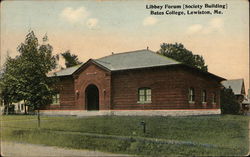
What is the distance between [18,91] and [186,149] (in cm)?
1005

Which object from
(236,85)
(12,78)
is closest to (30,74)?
(12,78)

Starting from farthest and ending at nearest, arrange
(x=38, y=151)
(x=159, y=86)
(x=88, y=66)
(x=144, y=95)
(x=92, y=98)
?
1. (x=92, y=98)
2. (x=88, y=66)
3. (x=144, y=95)
4. (x=159, y=86)
5. (x=38, y=151)

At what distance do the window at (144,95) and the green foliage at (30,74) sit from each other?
9187 millimetres

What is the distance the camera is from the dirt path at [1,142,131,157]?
37.8 ft

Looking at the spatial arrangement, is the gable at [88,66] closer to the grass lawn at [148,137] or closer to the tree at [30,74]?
the grass lawn at [148,137]

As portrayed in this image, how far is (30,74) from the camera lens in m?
17.7

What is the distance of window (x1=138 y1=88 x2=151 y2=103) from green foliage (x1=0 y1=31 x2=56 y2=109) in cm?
919

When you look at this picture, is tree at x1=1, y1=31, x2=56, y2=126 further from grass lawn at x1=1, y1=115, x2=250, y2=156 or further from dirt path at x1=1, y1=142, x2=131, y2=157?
dirt path at x1=1, y1=142, x2=131, y2=157

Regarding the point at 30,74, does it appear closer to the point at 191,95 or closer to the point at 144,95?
the point at 144,95

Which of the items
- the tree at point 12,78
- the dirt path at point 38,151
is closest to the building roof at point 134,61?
the tree at point 12,78

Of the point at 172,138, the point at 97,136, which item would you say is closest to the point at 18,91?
the point at 97,136

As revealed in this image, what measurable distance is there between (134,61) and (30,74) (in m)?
10.3

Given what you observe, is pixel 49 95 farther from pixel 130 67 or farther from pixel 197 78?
pixel 197 78

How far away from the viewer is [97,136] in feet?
48.7
